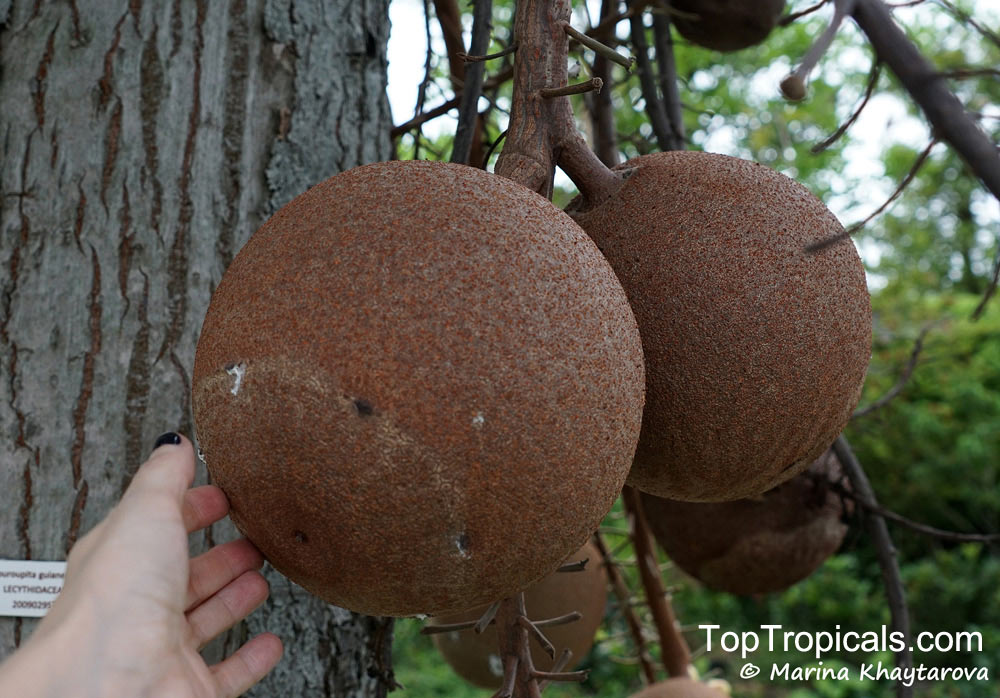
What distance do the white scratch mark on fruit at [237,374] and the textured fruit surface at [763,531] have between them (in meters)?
1.30

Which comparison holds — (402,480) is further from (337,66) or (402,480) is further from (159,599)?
(337,66)

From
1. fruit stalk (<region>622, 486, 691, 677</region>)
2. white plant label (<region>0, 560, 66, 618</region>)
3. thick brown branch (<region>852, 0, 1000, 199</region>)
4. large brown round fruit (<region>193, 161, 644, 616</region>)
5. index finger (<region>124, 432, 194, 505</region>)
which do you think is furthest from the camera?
fruit stalk (<region>622, 486, 691, 677</region>)

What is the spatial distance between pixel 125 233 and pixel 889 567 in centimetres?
157

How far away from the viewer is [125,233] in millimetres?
1359

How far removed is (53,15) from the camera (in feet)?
4.62

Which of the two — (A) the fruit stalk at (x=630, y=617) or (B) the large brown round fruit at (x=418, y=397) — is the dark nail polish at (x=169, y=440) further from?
(A) the fruit stalk at (x=630, y=617)

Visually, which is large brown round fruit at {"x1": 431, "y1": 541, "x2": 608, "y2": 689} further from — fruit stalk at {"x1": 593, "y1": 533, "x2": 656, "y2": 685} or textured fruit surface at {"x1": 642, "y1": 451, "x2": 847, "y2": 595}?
textured fruit surface at {"x1": 642, "y1": 451, "x2": 847, "y2": 595}

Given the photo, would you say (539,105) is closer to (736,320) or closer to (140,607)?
(736,320)

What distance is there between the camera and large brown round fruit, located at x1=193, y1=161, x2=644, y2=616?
2.42 ft

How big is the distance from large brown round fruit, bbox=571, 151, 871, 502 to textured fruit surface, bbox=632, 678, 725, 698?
101 centimetres

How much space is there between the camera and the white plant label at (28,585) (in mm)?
1281

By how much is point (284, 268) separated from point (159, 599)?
370 millimetres

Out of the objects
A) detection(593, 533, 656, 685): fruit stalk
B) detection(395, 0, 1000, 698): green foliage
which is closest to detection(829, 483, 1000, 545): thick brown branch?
detection(593, 533, 656, 685): fruit stalk

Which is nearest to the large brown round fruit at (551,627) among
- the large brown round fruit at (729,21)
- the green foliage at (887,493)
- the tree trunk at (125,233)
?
the tree trunk at (125,233)
